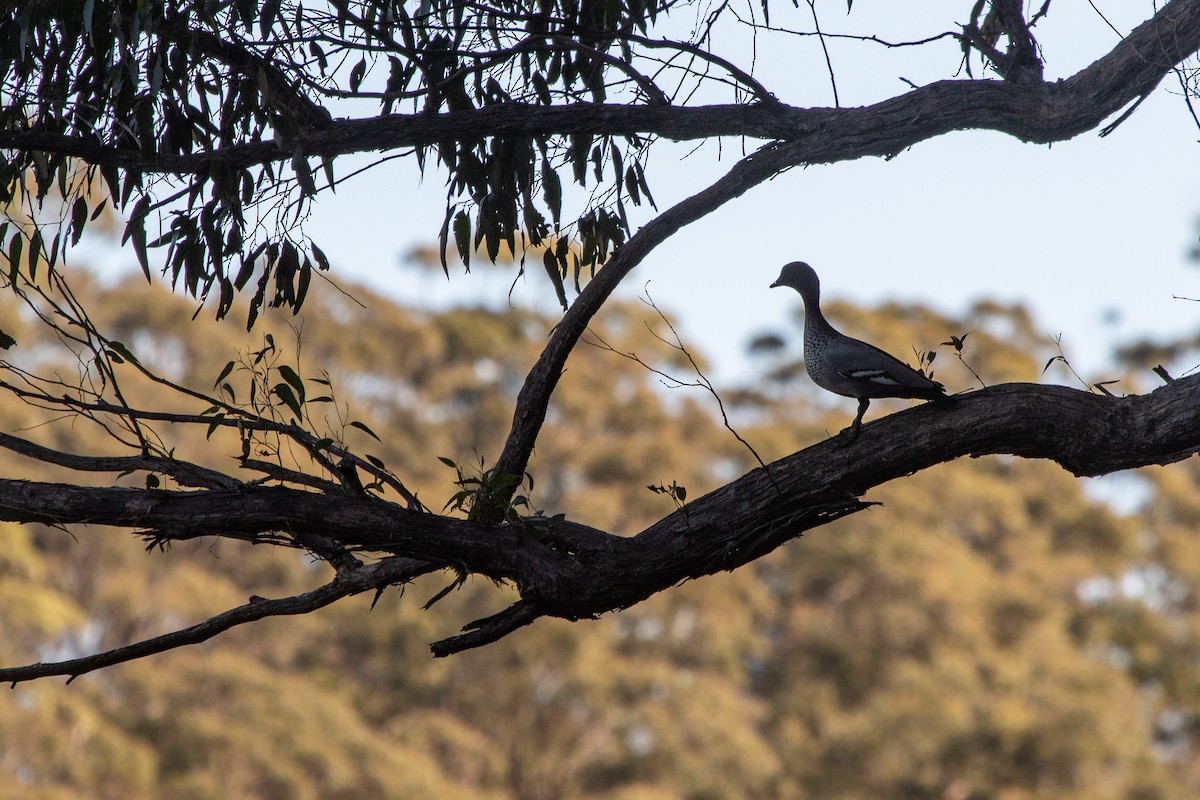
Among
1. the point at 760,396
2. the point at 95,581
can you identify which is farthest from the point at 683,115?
the point at 760,396

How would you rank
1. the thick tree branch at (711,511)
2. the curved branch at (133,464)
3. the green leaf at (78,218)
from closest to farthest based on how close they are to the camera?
the thick tree branch at (711,511) → the curved branch at (133,464) → the green leaf at (78,218)

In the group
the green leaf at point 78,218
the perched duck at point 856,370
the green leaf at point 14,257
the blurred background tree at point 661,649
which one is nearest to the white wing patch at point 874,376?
the perched duck at point 856,370

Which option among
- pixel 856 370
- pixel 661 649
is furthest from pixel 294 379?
pixel 661 649

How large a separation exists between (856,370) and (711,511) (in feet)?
1.94

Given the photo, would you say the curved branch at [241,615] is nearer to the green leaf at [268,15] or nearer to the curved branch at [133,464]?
the curved branch at [133,464]

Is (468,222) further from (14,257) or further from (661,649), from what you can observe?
(661,649)

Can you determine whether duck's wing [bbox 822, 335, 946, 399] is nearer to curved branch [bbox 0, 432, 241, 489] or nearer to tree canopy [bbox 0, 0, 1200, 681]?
tree canopy [bbox 0, 0, 1200, 681]

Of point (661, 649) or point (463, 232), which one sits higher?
point (661, 649)

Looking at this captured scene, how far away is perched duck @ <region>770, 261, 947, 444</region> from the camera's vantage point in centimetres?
344

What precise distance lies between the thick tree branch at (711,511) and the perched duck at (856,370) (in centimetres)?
7

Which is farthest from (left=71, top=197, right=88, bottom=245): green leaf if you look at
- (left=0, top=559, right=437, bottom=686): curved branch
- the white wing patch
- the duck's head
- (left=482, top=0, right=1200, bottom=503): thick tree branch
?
the white wing patch

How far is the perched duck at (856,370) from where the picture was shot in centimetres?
344

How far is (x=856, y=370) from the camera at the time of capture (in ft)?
11.9

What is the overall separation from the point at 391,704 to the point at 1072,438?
1604 cm
